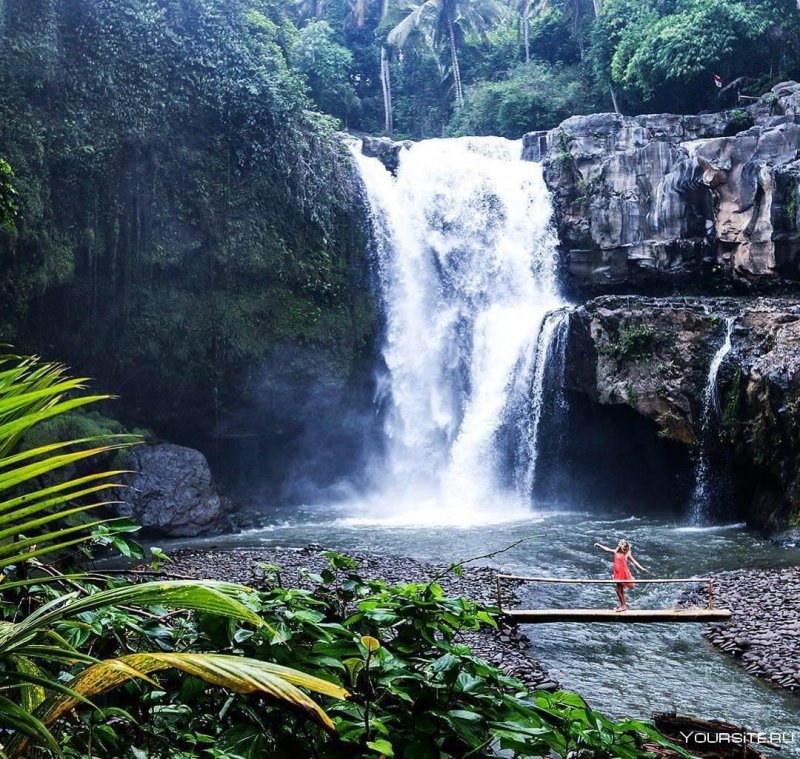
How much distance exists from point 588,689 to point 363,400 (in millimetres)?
14877

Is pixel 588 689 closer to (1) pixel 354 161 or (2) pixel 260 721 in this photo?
(2) pixel 260 721

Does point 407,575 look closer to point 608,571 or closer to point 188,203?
point 608,571

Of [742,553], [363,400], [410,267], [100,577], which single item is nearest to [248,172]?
[410,267]

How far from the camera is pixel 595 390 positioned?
61.5ft

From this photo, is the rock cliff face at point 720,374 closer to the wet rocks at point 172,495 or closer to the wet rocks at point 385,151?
the wet rocks at point 385,151

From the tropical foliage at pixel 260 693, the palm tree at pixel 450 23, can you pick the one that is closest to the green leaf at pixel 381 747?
the tropical foliage at pixel 260 693

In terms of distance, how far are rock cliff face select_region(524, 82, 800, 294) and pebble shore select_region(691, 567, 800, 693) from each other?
10.4 m

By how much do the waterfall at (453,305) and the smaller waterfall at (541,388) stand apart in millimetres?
385

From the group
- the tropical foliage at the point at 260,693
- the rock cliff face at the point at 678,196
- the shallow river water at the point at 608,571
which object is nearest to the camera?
the tropical foliage at the point at 260,693

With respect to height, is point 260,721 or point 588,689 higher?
point 260,721

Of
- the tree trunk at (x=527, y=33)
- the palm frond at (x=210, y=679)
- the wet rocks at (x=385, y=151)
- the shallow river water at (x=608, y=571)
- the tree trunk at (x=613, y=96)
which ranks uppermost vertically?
the tree trunk at (x=527, y=33)

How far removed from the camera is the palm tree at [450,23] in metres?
Result: 33.7

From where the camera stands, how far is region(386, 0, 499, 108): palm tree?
33.7 meters

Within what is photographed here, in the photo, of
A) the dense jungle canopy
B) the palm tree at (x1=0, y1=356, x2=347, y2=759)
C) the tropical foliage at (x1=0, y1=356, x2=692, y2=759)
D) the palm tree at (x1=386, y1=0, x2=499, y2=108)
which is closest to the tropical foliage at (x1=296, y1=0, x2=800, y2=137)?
the palm tree at (x1=386, y1=0, x2=499, y2=108)
